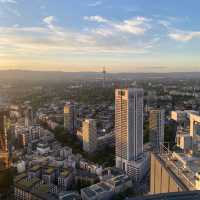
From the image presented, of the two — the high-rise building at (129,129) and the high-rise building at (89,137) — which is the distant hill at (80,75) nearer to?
the high-rise building at (89,137)

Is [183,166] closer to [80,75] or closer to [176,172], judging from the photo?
[176,172]

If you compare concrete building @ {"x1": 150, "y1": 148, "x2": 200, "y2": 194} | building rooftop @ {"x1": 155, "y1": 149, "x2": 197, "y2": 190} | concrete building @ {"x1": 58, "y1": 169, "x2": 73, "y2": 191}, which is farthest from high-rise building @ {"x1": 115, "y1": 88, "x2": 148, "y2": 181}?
building rooftop @ {"x1": 155, "y1": 149, "x2": 197, "y2": 190}

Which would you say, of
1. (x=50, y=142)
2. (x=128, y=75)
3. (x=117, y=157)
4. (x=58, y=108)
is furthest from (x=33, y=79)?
(x=117, y=157)

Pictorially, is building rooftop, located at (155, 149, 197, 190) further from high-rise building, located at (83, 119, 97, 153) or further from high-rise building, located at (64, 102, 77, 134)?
high-rise building, located at (64, 102, 77, 134)

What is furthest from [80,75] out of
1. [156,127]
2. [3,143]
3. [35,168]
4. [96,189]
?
[96,189]

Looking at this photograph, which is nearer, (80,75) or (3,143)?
(3,143)

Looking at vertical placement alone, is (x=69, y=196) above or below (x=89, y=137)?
below
